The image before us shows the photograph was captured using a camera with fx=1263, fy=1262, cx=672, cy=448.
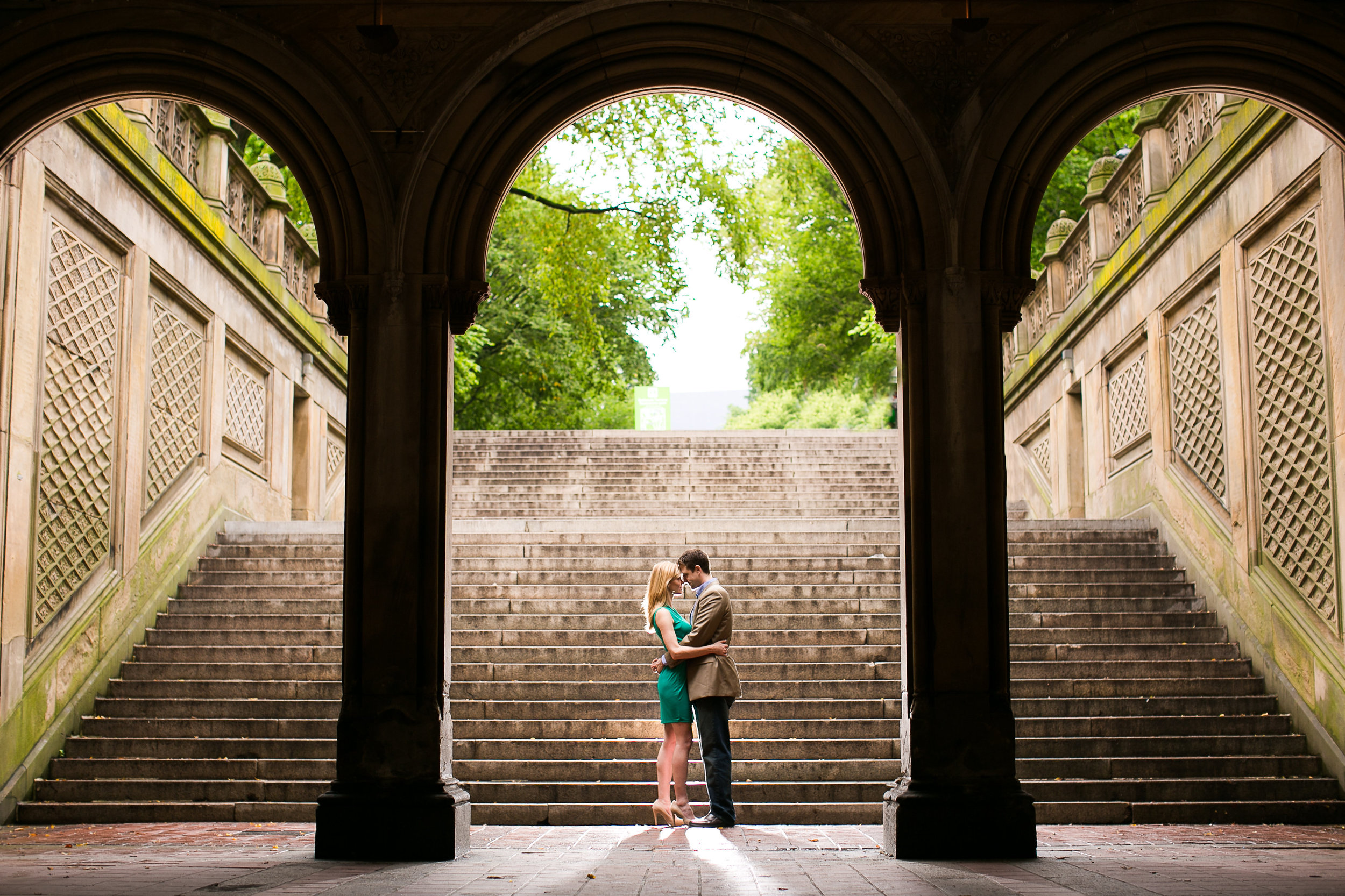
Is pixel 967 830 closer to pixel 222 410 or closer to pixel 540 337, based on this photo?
pixel 222 410

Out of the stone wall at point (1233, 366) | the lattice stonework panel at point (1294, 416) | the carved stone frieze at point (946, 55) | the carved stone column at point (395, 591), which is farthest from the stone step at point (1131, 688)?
the carved stone column at point (395, 591)

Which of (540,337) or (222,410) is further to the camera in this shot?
(540,337)

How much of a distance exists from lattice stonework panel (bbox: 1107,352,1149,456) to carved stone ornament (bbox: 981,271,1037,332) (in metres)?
6.65

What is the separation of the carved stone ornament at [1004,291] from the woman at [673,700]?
7.69 feet

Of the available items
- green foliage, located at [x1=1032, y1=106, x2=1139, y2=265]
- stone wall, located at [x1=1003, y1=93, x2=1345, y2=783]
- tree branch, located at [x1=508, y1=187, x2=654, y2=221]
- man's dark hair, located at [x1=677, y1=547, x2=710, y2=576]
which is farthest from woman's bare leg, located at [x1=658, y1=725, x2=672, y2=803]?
green foliage, located at [x1=1032, y1=106, x2=1139, y2=265]

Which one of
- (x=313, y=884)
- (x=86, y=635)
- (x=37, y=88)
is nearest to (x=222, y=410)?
(x=86, y=635)

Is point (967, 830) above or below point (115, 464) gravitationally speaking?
below

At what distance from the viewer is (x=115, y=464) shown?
411 inches

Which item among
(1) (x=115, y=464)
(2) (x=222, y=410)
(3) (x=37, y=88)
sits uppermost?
(3) (x=37, y=88)

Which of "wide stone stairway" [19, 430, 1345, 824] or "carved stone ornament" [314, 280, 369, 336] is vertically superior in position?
"carved stone ornament" [314, 280, 369, 336]

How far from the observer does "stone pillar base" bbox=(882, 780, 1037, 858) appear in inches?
242

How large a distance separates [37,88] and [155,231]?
4.50 meters

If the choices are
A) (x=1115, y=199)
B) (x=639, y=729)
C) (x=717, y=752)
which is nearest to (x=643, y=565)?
(x=639, y=729)

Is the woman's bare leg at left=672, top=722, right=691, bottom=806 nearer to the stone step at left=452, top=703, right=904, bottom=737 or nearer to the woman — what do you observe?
the woman
